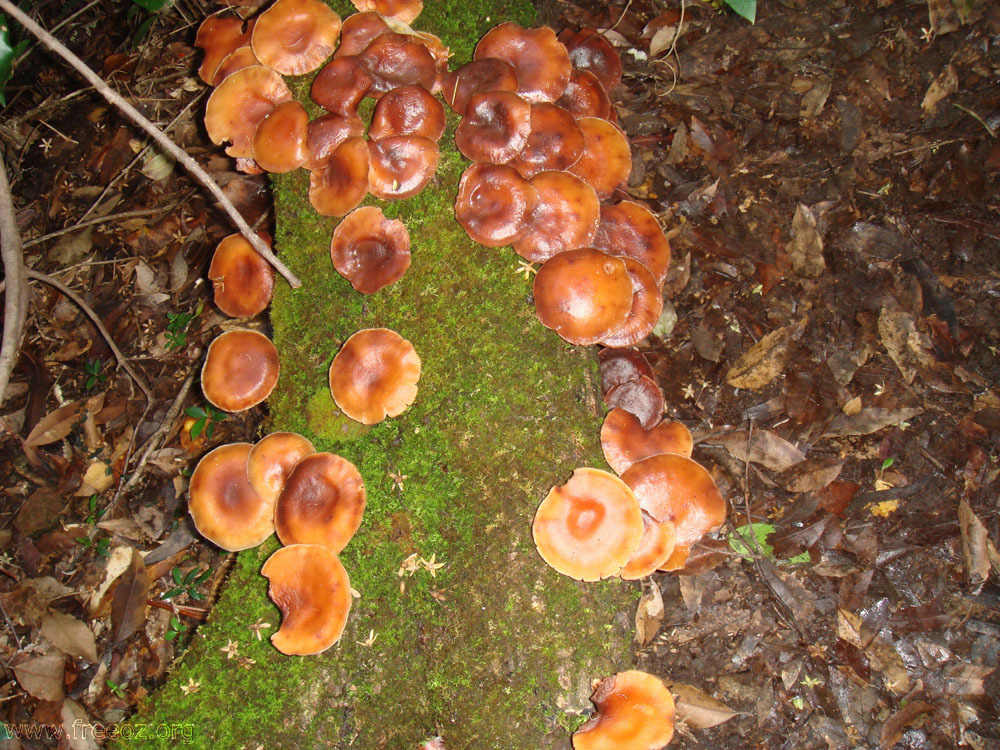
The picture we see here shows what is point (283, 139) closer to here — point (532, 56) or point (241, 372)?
point (241, 372)

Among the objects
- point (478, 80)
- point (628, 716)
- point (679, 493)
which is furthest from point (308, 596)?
point (478, 80)

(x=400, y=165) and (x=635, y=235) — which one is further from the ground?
(x=400, y=165)

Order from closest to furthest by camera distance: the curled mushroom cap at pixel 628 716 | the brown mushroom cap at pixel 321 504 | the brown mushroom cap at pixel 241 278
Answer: the curled mushroom cap at pixel 628 716
the brown mushroom cap at pixel 321 504
the brown mushroom cap at pixel 241 278

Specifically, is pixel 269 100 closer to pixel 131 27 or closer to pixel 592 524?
pixel 592 524

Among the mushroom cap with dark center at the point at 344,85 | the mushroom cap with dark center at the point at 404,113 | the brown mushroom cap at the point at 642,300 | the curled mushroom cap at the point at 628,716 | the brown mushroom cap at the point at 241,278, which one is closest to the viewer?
the curled mushroom cap at the point at 628,716

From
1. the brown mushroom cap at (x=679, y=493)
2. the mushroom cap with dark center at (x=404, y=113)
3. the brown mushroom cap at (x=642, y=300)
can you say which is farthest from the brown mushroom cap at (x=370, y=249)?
the brown mushroom cap at (x=679, y=493)

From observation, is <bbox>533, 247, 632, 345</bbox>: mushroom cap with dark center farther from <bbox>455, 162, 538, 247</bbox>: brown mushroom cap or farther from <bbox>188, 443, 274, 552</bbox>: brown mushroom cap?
<bbox>188, 443, 274, 552</bbox>: brown mushroom cap

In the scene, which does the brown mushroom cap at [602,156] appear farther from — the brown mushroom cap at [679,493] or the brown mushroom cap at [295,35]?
the brown mushroom cap at [679,493]
